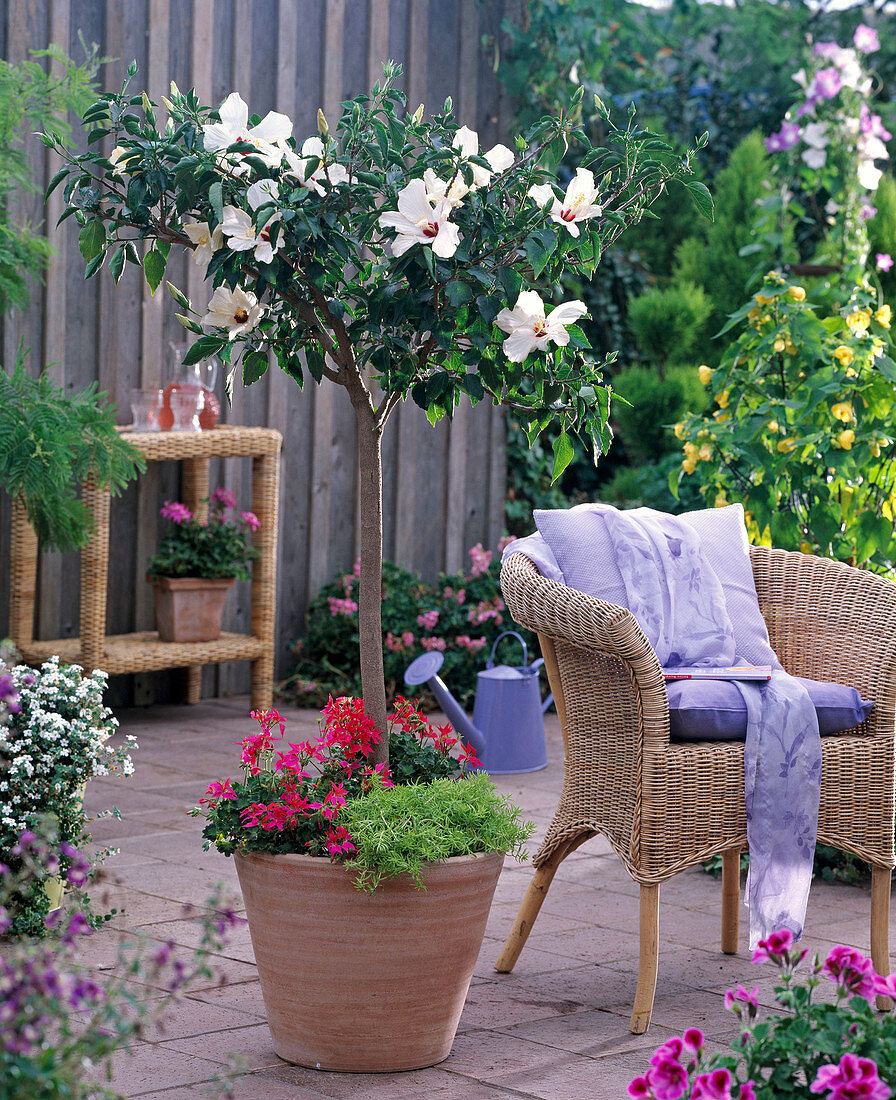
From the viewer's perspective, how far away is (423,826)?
6.41 feet

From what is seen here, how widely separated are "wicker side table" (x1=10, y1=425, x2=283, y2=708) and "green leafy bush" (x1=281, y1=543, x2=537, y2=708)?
0.27 meters

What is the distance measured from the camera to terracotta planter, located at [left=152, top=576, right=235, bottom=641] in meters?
4.56

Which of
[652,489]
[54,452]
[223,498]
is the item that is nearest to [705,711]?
[54,452]

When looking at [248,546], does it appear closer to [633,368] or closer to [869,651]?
[633,368]

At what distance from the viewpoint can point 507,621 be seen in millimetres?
5148

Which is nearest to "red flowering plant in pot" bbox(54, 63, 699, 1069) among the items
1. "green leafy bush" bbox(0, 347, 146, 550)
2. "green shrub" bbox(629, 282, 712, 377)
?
"green leafy bush" bbox(0, 347, 146, 550)

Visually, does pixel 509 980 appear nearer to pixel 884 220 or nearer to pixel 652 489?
pixel 652 489

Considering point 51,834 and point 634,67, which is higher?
→ point 634,67

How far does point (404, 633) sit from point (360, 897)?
9.93 feet

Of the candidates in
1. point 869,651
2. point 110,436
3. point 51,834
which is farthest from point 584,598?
point 110,436

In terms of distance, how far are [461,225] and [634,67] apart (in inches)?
202

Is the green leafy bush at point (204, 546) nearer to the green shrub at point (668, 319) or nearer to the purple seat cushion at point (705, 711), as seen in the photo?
the green shrub at point (668, 319)

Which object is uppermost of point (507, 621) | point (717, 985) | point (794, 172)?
point (794, 172)

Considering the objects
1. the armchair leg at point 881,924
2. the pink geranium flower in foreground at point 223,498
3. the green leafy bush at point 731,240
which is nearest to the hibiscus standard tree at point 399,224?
the armchair leg at point 881,924
